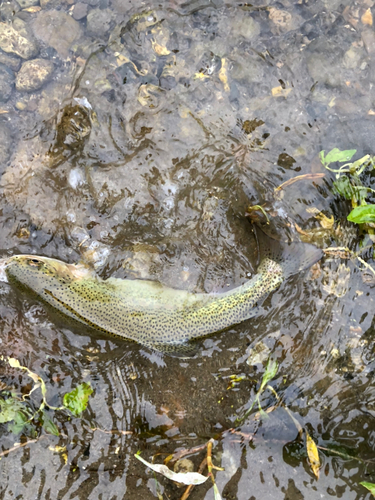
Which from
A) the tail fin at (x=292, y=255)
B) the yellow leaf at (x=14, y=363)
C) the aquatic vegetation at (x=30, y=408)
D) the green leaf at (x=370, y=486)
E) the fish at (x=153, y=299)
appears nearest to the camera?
the green leaf at (x=370, y=486)

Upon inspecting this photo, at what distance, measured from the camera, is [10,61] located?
481 centimetres

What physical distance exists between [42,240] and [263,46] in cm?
375

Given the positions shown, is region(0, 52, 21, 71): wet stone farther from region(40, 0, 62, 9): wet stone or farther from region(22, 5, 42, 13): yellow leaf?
region(40, 0, 62, 9): wet stone

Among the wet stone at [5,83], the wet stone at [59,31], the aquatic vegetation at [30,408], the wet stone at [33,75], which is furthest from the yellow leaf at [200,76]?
the aquatic vegetation at [30,408]

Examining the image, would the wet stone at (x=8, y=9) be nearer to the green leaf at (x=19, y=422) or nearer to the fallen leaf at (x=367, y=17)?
the fallen leaf at (x=367, y=17)

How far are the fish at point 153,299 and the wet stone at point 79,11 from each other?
314 centimetres

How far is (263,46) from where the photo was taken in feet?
15.6

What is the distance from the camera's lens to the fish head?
4.45m

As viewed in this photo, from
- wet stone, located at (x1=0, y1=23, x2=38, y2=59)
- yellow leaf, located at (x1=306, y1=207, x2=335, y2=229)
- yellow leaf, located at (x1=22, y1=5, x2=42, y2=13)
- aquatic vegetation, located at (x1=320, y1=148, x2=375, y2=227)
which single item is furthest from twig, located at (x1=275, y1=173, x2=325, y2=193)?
yellow leaf, located at (x1=22, y1=5, x2=42, y2=13)

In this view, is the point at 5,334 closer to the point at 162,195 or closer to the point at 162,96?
the point at 162,195

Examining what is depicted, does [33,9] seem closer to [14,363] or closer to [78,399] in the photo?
[14,363]

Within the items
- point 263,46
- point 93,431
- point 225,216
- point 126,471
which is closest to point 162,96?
point 263,46

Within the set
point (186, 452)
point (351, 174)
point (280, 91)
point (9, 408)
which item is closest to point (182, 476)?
point (186, 452)

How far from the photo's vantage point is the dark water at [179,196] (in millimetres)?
4660
